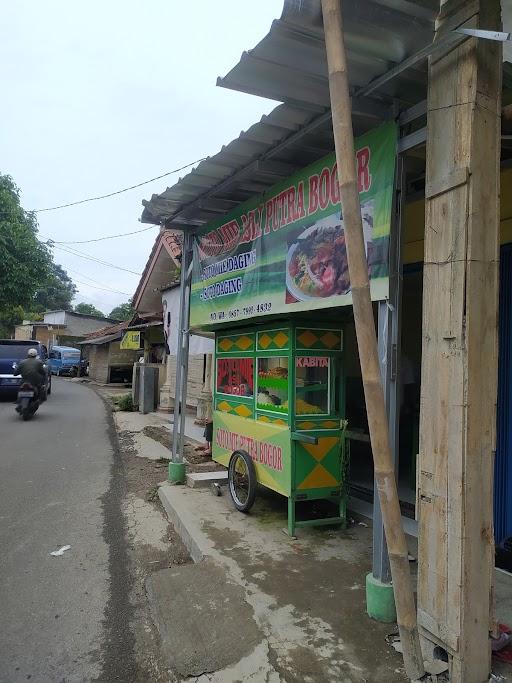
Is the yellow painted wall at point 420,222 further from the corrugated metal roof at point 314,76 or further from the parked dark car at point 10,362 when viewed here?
the parked dark car at point 10,362

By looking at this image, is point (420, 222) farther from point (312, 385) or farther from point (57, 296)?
point (57, 296)

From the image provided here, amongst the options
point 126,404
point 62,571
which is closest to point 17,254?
point 126,404

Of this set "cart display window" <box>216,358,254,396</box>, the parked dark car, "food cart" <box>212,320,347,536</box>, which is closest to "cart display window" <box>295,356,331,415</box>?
"food cart" <box>212,320,347,536</box>

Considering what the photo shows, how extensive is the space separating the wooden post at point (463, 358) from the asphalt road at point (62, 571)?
1806 millimetres

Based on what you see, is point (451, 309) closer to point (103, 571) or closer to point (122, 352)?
point (103, 571)

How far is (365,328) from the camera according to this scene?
2346 mm

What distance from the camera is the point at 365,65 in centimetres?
304

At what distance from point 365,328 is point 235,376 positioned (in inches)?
141

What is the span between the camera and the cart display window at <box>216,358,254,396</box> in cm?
548

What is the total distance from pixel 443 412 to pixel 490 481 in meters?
0.40

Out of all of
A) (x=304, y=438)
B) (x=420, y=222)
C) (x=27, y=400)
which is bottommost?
(x=27, y=400)

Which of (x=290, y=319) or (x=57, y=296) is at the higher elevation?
(x=57, y=296)

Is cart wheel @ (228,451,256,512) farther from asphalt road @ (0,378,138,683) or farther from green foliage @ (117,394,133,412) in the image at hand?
green foliage @ (117,394,133,412)

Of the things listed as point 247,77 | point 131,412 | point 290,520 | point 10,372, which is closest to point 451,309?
point 247,77
